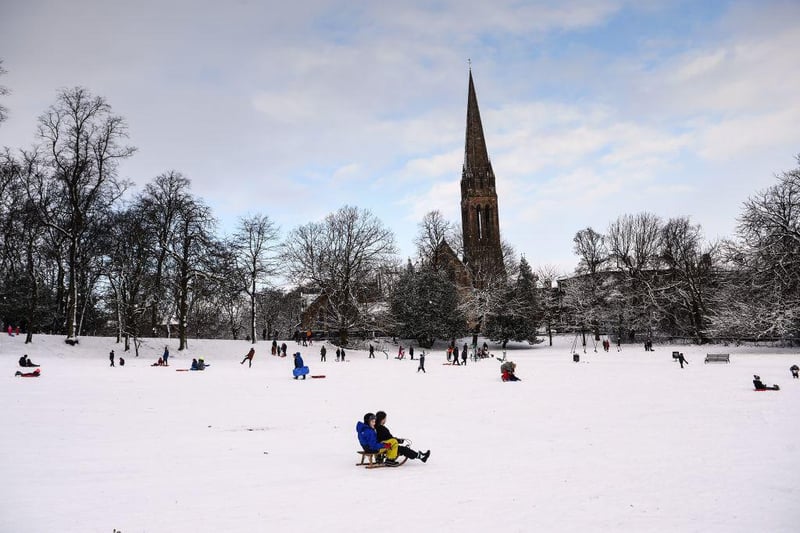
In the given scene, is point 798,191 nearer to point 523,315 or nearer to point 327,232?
point 523,315

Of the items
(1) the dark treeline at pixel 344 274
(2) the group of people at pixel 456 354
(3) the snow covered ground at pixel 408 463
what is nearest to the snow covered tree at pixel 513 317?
(1) the dark treeline at pixel 344 274

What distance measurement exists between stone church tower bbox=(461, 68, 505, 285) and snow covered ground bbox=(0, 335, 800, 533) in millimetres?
64289

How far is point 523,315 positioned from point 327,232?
21.5 metres

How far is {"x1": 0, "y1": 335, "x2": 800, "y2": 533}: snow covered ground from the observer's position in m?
6.54

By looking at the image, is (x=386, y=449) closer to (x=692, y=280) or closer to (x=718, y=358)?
(x=718, y=358)

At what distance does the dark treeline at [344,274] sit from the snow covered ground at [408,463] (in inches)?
774

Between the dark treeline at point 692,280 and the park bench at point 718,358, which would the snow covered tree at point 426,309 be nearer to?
the dark treeline at point 692,280

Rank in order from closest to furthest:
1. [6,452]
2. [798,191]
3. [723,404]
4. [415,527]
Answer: [415,527] < [6,452] < [723,404] < [798,191]

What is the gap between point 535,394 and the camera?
19438 millimetres

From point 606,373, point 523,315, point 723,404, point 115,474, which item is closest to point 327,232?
point 523,315

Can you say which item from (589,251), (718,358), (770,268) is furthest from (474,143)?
(718,358)

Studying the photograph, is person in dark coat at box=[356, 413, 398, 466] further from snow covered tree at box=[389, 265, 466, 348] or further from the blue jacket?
snow covered tree at box=[389, 265, 466, 348]

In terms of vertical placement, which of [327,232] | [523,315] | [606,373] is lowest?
[606,373]

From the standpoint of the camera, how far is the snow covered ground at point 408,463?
258 inches
